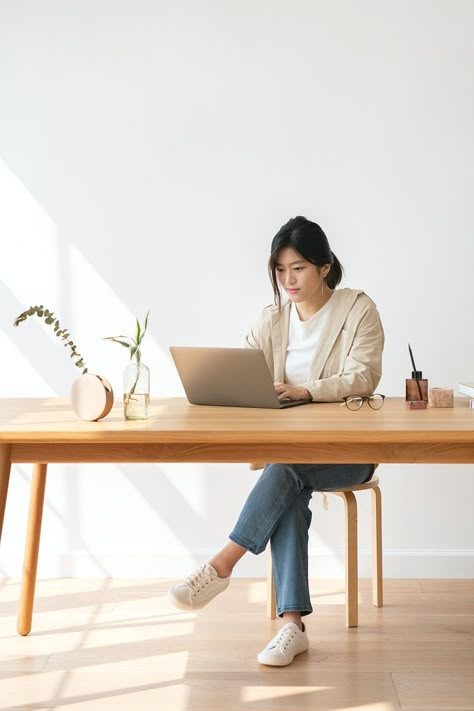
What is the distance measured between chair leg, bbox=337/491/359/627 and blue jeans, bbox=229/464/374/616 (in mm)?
208

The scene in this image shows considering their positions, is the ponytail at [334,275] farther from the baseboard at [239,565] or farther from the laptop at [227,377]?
the baseboard at [239,565]

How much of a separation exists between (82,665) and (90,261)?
1568 millimetres

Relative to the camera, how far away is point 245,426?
207 centimetres

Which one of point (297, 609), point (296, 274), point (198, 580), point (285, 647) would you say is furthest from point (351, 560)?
point (296, 274)

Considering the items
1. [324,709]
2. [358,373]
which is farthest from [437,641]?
[358,373]

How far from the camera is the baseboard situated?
3.52 m

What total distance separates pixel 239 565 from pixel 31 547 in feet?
3.33

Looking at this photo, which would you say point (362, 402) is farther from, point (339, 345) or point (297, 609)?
point (297, 609)

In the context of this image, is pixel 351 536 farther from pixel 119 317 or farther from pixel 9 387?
pixel 9 387

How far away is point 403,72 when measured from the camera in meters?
3.47

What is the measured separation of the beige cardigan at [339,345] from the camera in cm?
267

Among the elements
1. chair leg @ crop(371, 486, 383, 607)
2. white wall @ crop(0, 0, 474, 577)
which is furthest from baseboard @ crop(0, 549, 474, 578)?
chair leg @ crop(371, 486, 383, 607)

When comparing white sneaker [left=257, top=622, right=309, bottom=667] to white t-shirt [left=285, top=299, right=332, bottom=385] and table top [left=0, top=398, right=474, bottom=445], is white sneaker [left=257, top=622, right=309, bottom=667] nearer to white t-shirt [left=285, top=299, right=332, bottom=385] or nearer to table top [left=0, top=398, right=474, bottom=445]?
table top [left=0, top=398, right=474, bottom=445]

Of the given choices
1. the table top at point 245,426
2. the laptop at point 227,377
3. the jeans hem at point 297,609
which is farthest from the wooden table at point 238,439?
the jeans hem at point 297,609
